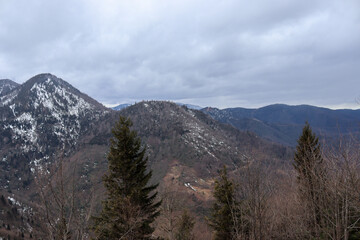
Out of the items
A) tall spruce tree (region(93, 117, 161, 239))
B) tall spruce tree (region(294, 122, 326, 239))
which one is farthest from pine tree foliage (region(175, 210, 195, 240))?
tall spruce tree (region(294, 122, 326, 239))

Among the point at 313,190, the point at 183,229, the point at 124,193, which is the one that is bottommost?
the point at 183,229

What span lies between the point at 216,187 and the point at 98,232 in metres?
9.58

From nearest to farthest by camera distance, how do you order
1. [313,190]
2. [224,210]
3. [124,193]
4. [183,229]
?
[313,190] → [124,193] → [224,210] → [183,229]

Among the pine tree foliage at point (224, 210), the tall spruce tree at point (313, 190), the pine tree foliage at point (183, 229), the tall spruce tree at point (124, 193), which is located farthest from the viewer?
the pine tree foliage at point (183, 229)

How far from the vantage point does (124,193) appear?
13.8 m

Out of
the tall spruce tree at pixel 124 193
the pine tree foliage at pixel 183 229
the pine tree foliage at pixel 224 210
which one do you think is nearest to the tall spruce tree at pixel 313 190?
the pine tree foliage at pixel 224 210

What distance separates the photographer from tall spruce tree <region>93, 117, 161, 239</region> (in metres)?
12.9

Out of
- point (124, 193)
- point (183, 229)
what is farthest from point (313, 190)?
point (183, 229)

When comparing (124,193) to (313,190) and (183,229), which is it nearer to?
(313,190)

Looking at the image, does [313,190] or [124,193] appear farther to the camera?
[124,193]

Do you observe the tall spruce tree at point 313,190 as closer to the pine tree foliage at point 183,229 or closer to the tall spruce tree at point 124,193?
the tall spruce tree at point 124,193

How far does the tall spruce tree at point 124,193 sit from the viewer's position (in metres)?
12.9

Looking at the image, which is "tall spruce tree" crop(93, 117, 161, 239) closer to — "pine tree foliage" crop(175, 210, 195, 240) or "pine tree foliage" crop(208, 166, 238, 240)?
"pine tree foliage" crop(208, 166, 238, 240)

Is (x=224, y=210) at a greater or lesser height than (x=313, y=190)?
lesser
